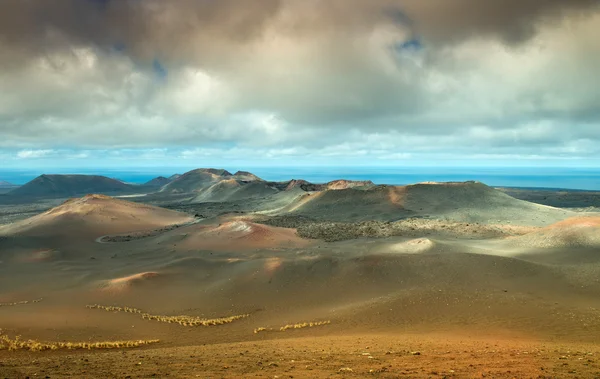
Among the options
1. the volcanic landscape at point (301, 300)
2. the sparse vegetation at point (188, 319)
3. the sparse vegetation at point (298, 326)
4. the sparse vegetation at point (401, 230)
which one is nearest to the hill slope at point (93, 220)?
the volcanic landscape at point (301, 300)

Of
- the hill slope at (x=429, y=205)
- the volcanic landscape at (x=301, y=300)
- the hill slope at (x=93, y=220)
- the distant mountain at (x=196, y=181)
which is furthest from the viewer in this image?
the distant mountain at (x=196, y=181)

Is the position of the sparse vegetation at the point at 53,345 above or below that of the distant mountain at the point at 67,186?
below

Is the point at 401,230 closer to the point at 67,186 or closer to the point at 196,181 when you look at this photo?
the point at 196,181

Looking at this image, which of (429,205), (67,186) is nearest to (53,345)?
(429,205)

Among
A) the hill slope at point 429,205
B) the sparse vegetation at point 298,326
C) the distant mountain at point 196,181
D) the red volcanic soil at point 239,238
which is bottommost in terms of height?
the sparse vegetation at point 298,326

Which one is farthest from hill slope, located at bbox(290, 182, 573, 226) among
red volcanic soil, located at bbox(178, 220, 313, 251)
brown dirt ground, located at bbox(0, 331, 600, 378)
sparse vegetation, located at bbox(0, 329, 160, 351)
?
brown dirt ground, located at bbox(0, 331, 600, 378)

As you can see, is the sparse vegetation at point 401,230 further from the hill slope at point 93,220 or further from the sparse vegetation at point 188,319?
the hill slope at point 93,220

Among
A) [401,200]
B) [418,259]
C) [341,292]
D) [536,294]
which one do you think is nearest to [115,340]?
[341,292]

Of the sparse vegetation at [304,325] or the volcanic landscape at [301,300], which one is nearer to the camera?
the volcanic landscape at [301,300]
